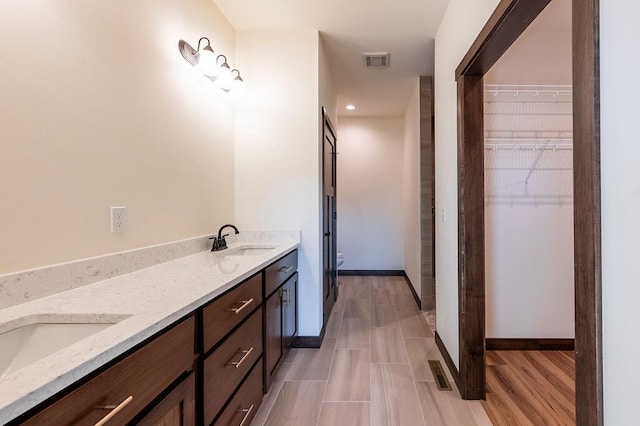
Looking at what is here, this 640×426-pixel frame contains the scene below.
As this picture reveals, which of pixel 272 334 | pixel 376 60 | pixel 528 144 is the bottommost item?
pixel 272 334

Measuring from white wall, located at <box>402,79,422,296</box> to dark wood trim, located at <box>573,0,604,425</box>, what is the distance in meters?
2.76

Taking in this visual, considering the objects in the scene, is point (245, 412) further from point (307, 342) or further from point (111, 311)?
point (307, 342)

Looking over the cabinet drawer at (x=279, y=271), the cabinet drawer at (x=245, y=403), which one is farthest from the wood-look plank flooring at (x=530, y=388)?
the cabinet drawer at (x=279, y=271)

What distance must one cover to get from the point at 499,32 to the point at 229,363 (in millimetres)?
1885

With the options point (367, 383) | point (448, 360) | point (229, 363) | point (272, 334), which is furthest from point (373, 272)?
point (229, 363)

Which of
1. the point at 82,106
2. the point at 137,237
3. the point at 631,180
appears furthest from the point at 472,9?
the point at 137,237

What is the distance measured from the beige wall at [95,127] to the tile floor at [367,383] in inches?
46.6

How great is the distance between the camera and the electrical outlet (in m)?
1.36

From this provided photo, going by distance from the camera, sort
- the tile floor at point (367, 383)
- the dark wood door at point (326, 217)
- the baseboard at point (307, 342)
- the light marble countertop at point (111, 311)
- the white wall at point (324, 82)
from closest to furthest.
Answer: the light marble countertop at point (111, 311) → the tile floor at point (367, 383) → the baseboard at point (307, 342) → the white wall at point (324, 82) → the dark wood door at point (326, 217)

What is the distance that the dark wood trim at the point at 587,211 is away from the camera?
2.67 feet

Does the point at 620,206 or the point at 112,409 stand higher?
the point at 620,206

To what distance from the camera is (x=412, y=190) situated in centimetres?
422

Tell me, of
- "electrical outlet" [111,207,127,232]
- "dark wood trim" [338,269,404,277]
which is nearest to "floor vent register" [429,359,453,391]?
"electrical outlet" [111,207,127,232]

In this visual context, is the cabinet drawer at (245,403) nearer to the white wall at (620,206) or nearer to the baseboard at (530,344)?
the white wall at (620,206)
